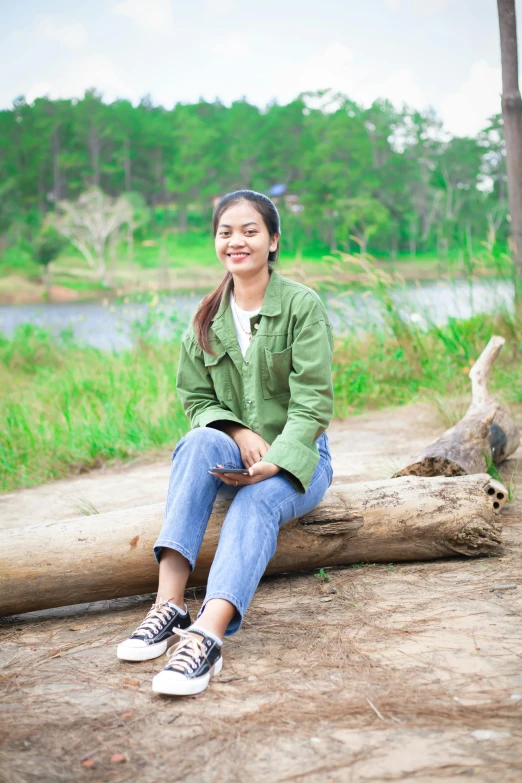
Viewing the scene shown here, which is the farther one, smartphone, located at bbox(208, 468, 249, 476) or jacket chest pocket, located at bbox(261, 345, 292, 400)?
jacket chest pocket, located at bbox(261, 345, 292, 400)

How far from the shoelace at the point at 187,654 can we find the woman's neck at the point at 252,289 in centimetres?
108

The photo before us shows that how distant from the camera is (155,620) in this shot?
2.04m

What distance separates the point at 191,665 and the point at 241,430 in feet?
2.61

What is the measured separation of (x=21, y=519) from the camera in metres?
3.48

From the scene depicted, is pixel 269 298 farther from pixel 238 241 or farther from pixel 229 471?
pixel 229 471

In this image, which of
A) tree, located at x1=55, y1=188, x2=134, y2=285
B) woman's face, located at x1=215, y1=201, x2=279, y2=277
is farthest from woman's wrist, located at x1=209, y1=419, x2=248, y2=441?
tree, located at x1=55, y1=188, x2=134, y2=285

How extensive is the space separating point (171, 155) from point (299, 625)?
43738 millimetres

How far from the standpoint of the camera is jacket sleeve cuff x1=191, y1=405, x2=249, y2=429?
234 cm

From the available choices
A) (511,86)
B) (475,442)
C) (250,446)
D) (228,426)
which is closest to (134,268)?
(511,86)

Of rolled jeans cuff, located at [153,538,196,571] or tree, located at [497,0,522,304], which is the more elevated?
tree, located at [497,0,522,304]

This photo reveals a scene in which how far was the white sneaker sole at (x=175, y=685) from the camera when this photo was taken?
1.73 meters

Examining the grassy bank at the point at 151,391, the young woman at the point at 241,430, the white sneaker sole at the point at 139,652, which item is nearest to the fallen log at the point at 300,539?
the young woman at the point at 241,430

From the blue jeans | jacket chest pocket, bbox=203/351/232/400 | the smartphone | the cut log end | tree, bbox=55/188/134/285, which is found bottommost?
the cut log end

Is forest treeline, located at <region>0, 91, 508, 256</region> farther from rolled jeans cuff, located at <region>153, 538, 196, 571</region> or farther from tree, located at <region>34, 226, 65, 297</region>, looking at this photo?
rolled jeans cuff, located at <region>153, 538, 196, 571</region>
